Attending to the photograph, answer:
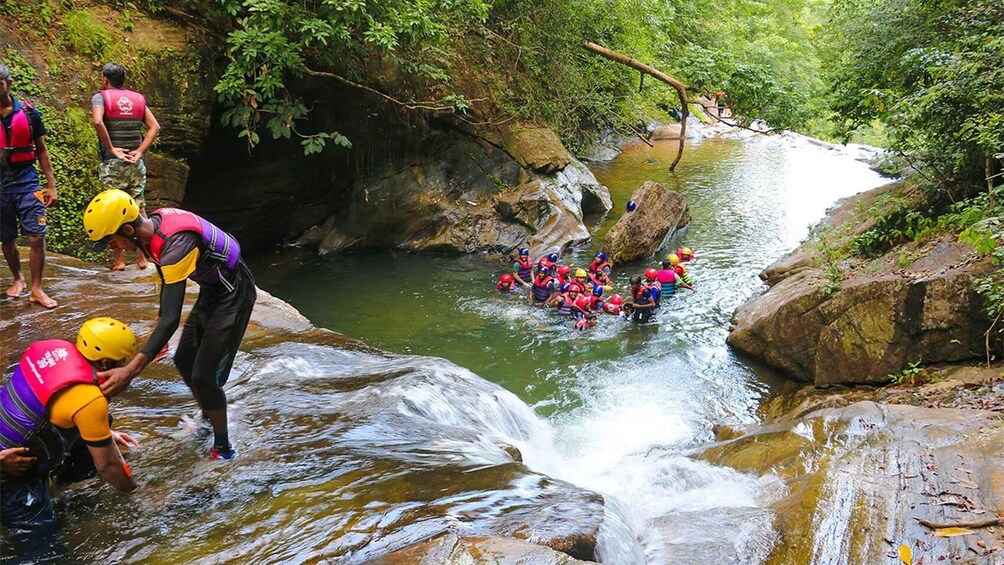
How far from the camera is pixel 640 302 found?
10883mm

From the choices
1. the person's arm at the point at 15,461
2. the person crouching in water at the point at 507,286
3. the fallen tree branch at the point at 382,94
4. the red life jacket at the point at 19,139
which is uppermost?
the fallen tree branch at the point at 382,94

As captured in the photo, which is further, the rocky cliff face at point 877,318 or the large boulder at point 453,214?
the large boulder at point 453,214

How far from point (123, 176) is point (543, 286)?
22.2 ft

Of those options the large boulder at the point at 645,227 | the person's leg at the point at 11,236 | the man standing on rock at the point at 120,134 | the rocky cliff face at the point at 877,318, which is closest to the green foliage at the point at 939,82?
the rocky cliff face at the point at 877,318

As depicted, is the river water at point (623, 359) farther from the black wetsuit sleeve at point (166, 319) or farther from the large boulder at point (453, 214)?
the black wetsuit sleeve at point (166, 319)

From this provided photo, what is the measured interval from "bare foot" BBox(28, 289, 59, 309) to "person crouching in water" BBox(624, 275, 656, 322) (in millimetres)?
8000

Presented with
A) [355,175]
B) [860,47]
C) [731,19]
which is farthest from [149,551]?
[731,19]

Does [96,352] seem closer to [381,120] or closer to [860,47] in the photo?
[381,120]

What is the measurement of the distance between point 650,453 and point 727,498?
1465 mm

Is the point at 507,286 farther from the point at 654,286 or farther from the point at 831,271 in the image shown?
the point at 831,271

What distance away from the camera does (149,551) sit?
11.5 feet

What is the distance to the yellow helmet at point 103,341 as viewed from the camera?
327 cm


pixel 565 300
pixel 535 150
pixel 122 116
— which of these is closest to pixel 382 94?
pixel 535 150

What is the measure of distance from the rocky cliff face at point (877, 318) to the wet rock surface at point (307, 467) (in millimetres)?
4162
